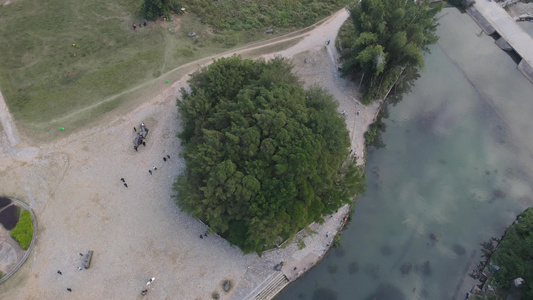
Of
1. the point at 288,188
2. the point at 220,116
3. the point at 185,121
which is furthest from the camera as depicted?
the point at 185,121

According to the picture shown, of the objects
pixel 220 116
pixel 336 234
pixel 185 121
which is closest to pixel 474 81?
pixel 336 234

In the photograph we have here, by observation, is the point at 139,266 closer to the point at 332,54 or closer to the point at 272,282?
the point at 272,282

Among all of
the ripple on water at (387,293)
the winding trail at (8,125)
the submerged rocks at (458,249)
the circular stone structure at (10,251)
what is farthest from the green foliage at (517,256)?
the winding trail at (8,125)

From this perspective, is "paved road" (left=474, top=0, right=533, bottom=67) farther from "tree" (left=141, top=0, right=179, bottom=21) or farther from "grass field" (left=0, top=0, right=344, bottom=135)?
"tree" (left=141, top=0, right=179, bottom=21)

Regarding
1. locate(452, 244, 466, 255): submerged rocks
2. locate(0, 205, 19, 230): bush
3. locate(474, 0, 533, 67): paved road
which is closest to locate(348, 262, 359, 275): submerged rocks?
locate(452, 244, 466, 255): submerged rocks

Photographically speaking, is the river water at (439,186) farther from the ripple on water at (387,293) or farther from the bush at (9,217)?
the bush at (9,217)
